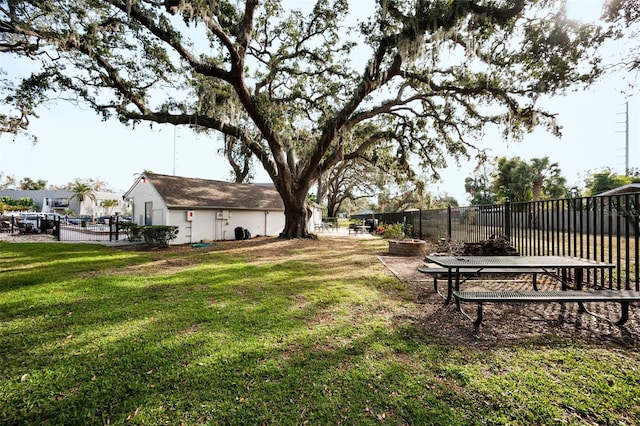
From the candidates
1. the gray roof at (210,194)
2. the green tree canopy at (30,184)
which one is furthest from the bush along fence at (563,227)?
the green tree canopy at (30,184)

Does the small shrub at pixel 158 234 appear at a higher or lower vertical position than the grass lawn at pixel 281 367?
higher

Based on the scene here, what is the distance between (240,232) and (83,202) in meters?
49.4

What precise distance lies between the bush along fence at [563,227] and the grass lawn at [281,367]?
98.0 inches

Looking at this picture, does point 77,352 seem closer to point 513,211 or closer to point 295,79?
point 513,211

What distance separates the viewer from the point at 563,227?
214 inches

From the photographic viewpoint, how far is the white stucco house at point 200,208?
1454 cm

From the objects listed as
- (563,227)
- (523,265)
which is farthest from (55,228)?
(563,227)

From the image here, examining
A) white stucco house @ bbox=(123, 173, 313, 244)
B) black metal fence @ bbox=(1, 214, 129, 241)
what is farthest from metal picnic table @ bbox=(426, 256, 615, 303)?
black metal fence @ bbox=(1, 214, 129, 241)

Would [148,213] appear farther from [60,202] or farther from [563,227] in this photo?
[60,202]

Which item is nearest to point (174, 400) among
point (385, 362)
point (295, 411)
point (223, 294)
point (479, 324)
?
point (295, 411)

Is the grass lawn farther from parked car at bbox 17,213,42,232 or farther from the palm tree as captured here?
the palm tree

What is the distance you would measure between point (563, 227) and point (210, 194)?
16.7 metres

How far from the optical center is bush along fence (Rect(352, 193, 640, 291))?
4395 millimetres

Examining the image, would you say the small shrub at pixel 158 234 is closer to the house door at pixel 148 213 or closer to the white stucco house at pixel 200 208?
the white stucco house at pixel 200 208
